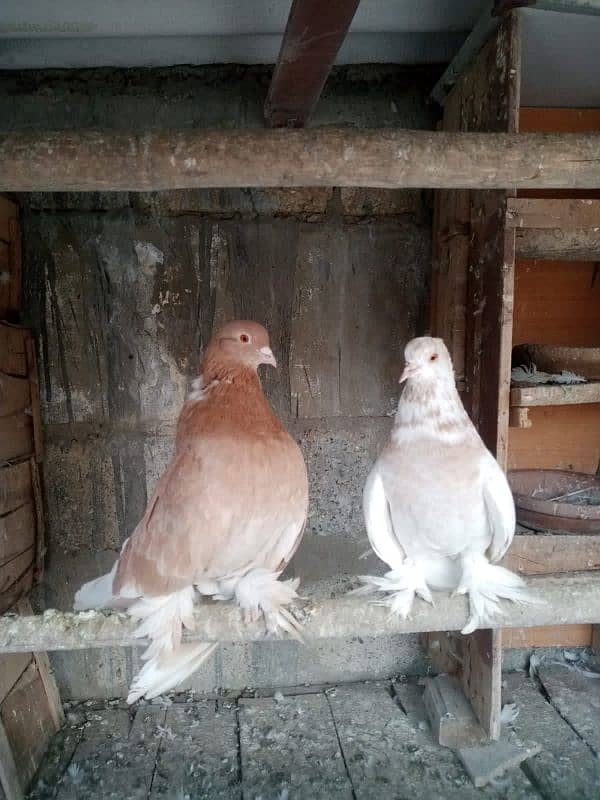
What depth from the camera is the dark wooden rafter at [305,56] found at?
1.10 metres

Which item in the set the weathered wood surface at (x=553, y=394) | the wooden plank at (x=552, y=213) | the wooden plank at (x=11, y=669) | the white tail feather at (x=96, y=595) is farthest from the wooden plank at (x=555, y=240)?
the wooden plank at (x=11, y=669)

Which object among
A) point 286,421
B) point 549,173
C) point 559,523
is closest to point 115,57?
point 286,421

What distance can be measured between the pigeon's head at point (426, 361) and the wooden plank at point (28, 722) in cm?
143

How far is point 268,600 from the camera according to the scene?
4.03 feet

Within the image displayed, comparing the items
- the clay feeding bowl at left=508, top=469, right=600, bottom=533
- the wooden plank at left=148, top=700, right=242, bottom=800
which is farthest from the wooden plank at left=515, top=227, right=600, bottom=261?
the wooden plank at left=148, top=700, right=242, bottom=800

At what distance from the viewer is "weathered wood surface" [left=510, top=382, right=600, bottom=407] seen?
1.48 meters

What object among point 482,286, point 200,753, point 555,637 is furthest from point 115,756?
point 482,286

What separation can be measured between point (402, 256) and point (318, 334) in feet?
1.21

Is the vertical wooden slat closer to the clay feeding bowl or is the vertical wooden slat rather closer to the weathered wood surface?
the weathered wood surface

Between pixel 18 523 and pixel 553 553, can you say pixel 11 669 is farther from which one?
pixel 553 553

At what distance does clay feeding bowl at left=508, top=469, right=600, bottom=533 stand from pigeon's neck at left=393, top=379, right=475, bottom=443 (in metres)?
0.42

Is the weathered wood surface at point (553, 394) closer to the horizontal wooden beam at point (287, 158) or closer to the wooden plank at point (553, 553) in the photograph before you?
the wooden plank at point (553, 553)

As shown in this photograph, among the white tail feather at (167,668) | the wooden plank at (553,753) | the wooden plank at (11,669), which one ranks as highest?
the white tail feather at (167,668)

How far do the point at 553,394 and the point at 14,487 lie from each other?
1.52 metres
